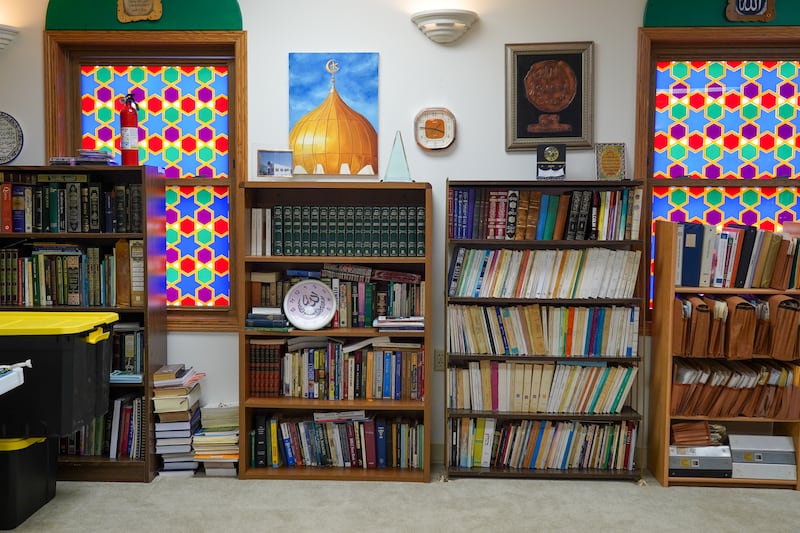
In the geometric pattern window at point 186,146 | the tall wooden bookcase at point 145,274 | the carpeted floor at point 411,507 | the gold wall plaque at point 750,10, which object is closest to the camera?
the carpeted floor at point 411,507

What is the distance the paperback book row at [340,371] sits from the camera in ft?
12.1

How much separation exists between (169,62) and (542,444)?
9.25ft

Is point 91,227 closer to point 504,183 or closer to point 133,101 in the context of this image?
point 133,101

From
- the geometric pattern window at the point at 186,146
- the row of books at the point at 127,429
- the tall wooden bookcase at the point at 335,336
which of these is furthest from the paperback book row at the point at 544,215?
the row of books at the point at 127,429

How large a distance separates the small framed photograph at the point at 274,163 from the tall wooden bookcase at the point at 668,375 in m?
1.94

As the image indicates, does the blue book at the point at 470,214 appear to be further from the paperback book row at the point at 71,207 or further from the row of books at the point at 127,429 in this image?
the row of books at the point at 127,429

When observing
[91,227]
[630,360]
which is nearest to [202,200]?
[91,227]

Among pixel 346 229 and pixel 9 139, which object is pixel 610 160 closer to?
pixel 346 229

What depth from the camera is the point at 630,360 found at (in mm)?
3631

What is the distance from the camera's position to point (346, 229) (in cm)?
368

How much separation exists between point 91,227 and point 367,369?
1.56 m

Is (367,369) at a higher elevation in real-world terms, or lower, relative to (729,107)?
lower

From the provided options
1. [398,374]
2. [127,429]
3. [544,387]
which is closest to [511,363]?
[544,387]

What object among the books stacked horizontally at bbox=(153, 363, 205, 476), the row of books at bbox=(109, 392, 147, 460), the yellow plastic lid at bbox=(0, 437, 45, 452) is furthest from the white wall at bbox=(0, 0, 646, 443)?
the yellow plastic lid at bbox=(0, 437, 45, 452)
